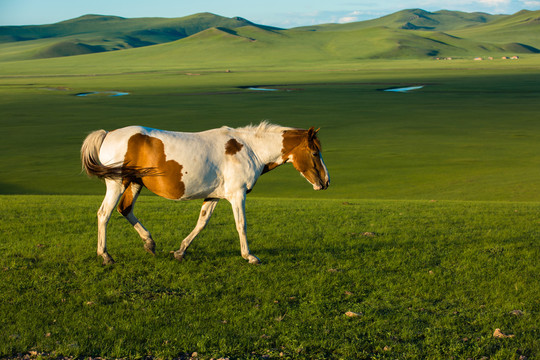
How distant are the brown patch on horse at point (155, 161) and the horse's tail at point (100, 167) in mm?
71

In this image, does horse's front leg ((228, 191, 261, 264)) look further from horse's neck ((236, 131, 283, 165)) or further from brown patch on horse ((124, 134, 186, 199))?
brown patch on horse ((124, 134, 186, 199))

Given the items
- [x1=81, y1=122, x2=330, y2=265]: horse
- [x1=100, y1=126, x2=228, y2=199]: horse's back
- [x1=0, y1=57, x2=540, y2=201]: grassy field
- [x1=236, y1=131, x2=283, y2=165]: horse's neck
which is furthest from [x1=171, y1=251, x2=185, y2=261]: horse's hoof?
[x1=0, y1=57, x2=540, y2=201]: grassy field

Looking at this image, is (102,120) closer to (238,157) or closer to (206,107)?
(206,107)

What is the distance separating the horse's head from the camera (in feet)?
31.2

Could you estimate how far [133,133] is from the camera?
9148 mm

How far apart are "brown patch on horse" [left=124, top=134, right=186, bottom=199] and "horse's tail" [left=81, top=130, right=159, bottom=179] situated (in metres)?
0.07

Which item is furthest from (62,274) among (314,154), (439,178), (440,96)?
(440,96)

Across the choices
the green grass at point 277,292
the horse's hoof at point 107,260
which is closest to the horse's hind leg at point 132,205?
the green grass at point 277,292

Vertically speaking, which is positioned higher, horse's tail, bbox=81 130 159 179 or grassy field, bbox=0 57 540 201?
horse's tail, bbox=81 130 159 179

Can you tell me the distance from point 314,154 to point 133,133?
2.95 meters

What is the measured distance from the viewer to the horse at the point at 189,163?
358 inches

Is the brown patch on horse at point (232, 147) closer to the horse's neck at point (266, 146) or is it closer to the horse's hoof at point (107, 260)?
the horse's neck at point (266, 146)

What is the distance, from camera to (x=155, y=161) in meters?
9.08

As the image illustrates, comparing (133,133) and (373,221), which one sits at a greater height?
(133,133)
